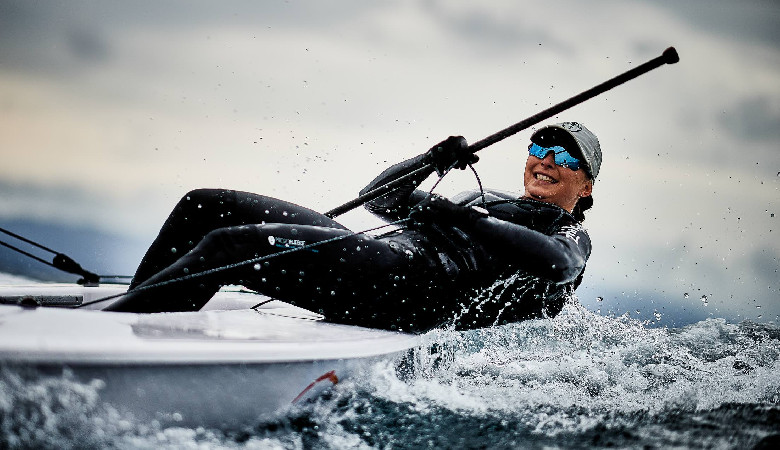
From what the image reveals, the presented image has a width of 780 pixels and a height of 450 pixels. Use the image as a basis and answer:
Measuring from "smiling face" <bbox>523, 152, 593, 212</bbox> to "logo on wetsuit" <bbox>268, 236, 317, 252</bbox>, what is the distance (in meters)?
1.67

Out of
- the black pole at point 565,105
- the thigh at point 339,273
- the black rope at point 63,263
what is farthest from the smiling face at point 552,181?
the black rope at point 63,263

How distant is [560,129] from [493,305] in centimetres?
129

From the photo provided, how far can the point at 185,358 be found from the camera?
152 cm

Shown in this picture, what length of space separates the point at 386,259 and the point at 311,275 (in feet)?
1.17

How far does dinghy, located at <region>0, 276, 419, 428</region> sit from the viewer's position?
135cm

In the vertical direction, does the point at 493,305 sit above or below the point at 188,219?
below

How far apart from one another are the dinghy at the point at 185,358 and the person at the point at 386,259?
0.21 metres

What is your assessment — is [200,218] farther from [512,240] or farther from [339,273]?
[512,240]

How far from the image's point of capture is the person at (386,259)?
6.97ft

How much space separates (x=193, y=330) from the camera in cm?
182

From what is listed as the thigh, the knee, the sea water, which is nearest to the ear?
the sea water

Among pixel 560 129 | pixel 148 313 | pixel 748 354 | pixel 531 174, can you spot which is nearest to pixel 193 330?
pixel 148 313

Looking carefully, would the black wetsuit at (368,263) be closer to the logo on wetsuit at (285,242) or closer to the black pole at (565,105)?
the logo on wetsuit at (285,242)

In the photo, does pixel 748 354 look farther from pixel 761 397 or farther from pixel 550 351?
pixel 761 397
